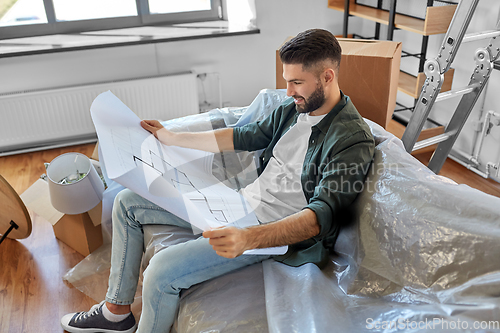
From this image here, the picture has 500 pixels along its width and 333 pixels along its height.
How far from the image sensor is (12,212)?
5.80 feet

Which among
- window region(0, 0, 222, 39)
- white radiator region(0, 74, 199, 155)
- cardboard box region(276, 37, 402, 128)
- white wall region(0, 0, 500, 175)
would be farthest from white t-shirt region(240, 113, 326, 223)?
window region(0, 0, 222, 39)

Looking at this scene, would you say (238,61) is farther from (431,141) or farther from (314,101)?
(314,101)

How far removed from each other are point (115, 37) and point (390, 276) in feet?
7.91

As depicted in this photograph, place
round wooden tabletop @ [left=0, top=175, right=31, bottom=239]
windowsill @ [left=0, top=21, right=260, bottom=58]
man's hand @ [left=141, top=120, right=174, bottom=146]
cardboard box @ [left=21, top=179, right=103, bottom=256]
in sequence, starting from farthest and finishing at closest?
windowsill @ [left=0, top=21, right=260, bottom=58] < cardboard box @ [left=21, top=179, right=103, bottom=256] < round wooden tabletop @ [left=0, top=175, right=31, bottom=239] < man's hand @ [left=141, top=120, right=174, bottom=146]

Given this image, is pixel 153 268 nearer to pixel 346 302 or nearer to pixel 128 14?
pixel 346 302

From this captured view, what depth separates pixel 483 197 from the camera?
988 mm

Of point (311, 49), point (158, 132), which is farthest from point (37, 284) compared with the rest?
point (311, 49)

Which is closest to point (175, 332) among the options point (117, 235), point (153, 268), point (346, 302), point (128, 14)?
point (153, 268)

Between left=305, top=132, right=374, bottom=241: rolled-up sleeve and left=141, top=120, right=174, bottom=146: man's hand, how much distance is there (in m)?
0.54

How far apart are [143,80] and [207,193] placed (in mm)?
1809

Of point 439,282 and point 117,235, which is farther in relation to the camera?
point 117,235

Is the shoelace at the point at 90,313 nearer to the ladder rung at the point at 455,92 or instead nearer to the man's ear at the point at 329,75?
the man's ear at the point at 329,75

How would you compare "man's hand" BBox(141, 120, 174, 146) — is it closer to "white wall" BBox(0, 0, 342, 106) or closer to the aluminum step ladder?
the aluminum step ladder

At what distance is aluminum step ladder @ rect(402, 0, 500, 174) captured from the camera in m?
1.50
